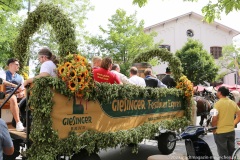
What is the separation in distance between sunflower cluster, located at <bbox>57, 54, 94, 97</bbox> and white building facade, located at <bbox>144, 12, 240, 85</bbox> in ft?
115

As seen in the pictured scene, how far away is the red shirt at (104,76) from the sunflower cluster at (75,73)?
40.2 inches

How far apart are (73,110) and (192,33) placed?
3787cm

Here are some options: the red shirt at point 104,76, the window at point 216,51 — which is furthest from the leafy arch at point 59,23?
the window at point 216,51

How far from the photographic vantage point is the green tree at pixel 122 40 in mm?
25766

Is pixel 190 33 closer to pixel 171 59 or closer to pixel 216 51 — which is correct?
pixel 216 51

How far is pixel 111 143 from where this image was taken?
4855 millimetres

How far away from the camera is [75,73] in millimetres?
4160

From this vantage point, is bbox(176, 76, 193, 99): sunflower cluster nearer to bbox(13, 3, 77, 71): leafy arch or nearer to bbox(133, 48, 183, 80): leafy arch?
bbox(133, 48, 183, 80): leafy arch

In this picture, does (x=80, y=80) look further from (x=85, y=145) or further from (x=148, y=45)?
(x=148, y=45)

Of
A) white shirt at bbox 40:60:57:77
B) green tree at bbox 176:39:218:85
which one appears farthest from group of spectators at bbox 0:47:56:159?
green tree at bbox 176:39:218:85

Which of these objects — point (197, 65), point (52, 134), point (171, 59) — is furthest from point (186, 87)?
point (197, 65)

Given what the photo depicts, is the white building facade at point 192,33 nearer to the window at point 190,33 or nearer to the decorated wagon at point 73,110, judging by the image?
the window at point 190,33

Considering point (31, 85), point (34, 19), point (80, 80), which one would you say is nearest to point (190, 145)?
point (80, 80)

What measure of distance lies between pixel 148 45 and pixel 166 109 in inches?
791
